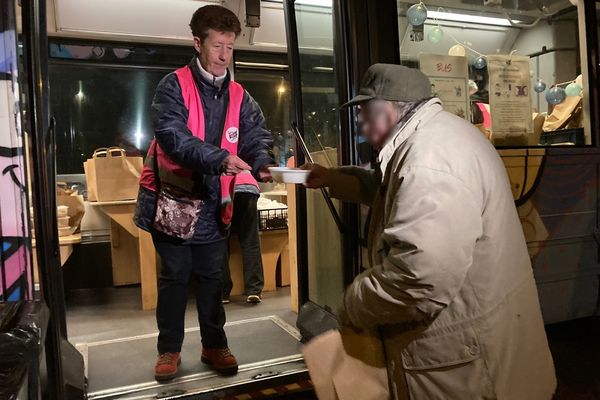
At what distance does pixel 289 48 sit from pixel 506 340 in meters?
2.32

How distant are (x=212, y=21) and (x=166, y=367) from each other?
5.75ft

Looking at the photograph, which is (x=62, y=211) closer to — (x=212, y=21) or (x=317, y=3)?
(x=212, y=21)

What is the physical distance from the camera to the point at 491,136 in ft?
9.80

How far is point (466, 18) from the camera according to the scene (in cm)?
313

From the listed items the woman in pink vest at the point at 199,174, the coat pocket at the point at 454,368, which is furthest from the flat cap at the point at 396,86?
the woman in pink vest at the point at 199,174

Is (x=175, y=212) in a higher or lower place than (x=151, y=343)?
higher

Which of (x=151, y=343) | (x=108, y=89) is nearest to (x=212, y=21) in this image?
(x=151, y=343)

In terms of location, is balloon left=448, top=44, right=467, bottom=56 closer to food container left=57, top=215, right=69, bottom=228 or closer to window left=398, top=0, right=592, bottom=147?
window left=398, top=0, right=592, bottom=147

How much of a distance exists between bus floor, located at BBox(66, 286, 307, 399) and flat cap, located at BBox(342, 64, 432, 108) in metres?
1.61

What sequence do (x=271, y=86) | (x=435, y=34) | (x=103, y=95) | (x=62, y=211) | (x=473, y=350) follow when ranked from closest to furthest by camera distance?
(x=473, y=350), (x=435, y=34), (x=62, y=211), (x=103, y=95), (x=271, y=86)

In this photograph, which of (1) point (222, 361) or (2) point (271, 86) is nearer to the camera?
(1) point (222, 361)

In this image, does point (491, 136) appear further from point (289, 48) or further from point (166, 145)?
point (166, 145)

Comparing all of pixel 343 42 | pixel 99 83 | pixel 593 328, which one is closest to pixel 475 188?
pixel 343 42

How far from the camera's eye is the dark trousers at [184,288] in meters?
2.52
